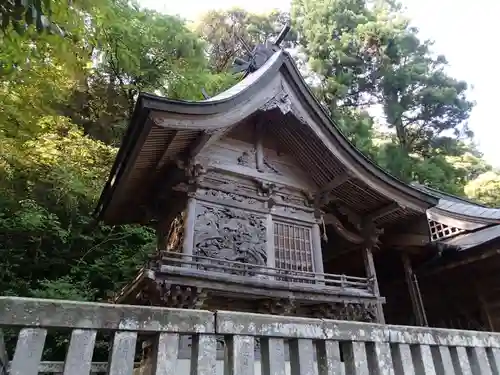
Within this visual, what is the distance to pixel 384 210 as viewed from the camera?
9.16 metres

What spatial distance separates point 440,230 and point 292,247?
4.38m

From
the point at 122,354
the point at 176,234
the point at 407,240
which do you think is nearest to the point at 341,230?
the point at 407,240

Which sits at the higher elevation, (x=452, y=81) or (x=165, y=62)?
(x=452, y=81)

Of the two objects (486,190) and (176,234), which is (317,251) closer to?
(176,234)

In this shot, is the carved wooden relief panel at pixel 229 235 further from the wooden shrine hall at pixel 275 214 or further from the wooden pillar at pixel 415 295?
the wooden pillar at pixel 415 295

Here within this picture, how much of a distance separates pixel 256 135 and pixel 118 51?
8205mm

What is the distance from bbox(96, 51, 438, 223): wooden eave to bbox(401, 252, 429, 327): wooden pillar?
4.39 ft

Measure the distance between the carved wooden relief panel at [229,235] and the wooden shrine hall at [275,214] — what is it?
0.07 feet

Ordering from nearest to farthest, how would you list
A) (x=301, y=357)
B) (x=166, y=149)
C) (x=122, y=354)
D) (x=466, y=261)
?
(x=122, y=354), (x=301, y=357), (x=166, y=149), (x=466, y=261)

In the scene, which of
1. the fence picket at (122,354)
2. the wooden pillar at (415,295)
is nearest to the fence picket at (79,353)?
the fence picket at (122,354)

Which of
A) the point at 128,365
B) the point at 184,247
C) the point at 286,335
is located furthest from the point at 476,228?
the point at 128,365

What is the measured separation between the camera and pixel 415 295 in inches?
373

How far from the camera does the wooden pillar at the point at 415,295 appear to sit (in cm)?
916

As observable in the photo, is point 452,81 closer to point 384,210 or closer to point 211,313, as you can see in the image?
point 384,210
